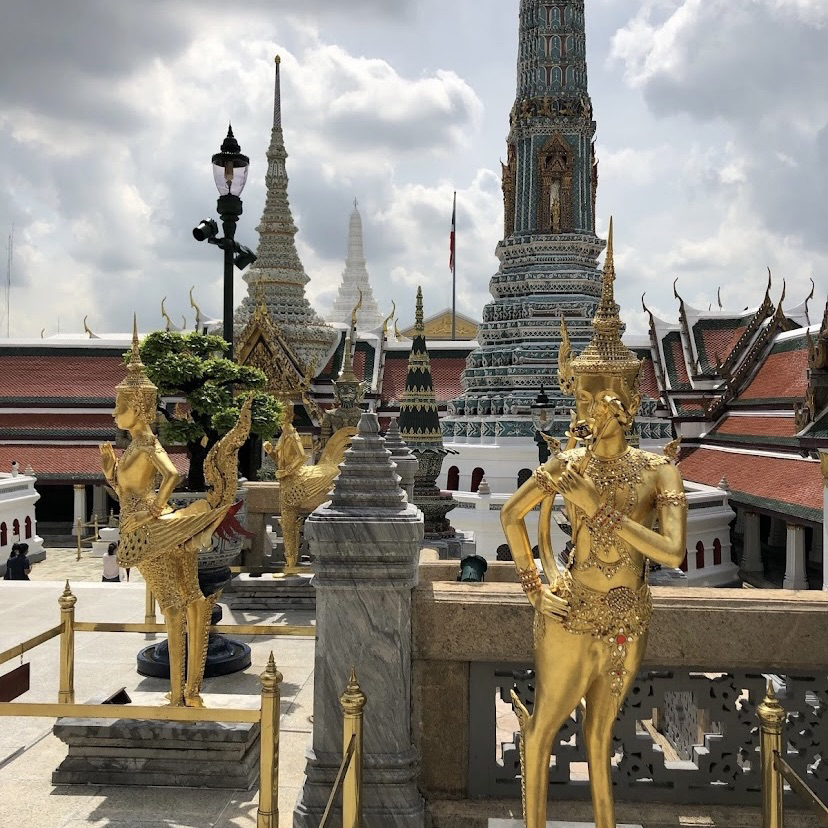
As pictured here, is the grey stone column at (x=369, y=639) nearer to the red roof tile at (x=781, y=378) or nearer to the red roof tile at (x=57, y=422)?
the red roof tile at (x=781, y=378)

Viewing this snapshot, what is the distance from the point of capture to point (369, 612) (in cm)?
443

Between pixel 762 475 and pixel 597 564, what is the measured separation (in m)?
18.2

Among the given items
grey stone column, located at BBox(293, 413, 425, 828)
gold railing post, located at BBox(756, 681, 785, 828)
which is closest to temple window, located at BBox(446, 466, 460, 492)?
grey stone column, located at BBox(293, 413, 425, 828)

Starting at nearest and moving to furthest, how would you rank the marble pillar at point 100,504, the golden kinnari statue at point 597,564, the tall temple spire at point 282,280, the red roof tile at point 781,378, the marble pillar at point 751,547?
1. the golden kinnari statue at point 597,564
2. the marble pillar at point 751,547
3. the red roof tile at point 781,378
4. the marble pillar at point 100,504
5. the tall temple spire at point 282,280

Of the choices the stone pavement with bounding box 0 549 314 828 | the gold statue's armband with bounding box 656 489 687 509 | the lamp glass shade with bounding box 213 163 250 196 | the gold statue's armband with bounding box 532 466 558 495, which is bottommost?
the stone pavement with bounding box 0 549 314 828

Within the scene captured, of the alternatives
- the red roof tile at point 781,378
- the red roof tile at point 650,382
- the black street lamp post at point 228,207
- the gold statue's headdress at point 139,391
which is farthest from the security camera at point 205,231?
the red roof tile at point 650,382

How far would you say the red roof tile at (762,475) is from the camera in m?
17.6

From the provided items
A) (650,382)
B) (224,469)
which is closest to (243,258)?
(224,469)

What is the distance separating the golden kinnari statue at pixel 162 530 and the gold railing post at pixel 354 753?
1.99m

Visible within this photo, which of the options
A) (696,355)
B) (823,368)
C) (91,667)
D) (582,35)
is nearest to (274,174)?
(582,35)

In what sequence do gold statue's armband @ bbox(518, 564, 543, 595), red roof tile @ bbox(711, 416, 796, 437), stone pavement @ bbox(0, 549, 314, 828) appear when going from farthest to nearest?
red roof tile @ bbox(711, 416, 796, 437)
stone pavement @ bbox(0, 549, 314, 828)
gold statue's armband @ bbox(518, 564, 543, 595)

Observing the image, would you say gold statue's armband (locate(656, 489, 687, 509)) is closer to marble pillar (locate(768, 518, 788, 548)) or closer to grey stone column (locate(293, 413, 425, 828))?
Result: grey stone column (locate(293, 413, 425, 828))

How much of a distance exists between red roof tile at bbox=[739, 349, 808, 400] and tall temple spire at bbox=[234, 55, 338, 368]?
1531cm

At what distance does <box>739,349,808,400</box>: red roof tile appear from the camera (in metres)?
23.5
